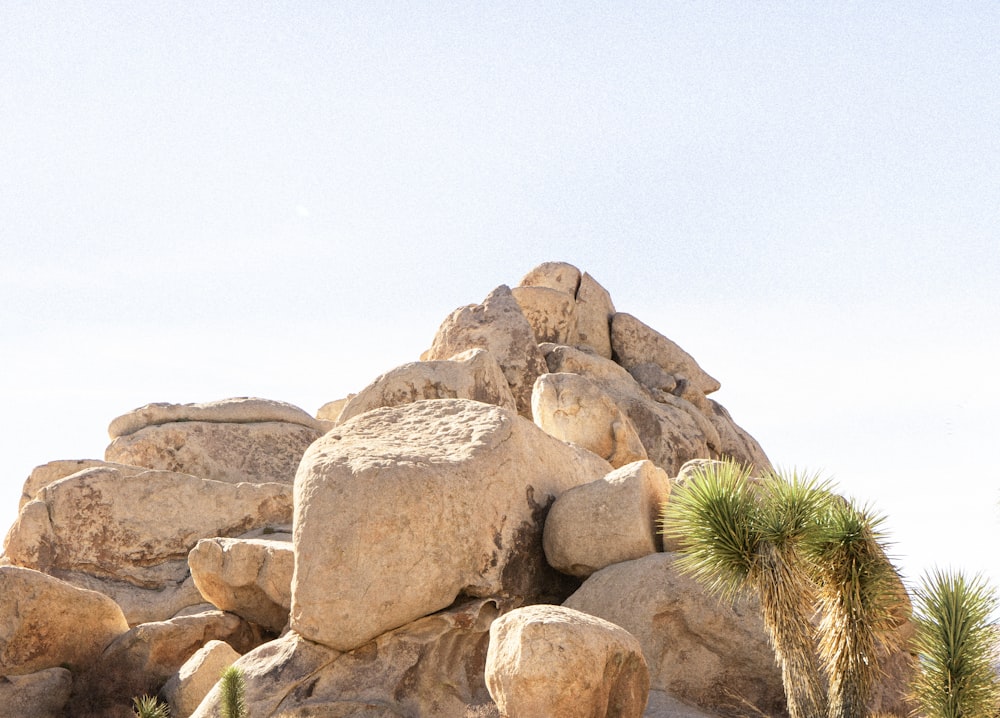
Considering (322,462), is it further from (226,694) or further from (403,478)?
(226,694)

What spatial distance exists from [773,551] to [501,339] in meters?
14.9

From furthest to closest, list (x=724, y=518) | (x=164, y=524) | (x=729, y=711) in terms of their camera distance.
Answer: (x=164, y=524) < (x=729, y=711) < (x=724, y=518)

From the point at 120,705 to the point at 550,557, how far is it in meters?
5.92

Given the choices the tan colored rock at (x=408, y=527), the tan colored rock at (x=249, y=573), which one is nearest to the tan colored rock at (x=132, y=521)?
the tan colored rock at (x=249, y=573)

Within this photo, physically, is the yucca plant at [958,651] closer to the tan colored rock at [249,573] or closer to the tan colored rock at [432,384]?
the tan colored rock at [249,573]

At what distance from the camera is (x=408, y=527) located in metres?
11.6

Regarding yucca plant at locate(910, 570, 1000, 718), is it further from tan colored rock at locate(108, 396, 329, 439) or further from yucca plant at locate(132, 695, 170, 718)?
tan colored rock at locate(108, 396, 329, 439)

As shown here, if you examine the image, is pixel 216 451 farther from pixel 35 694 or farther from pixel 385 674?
pixel 385 674

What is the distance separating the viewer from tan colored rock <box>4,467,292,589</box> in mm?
18984

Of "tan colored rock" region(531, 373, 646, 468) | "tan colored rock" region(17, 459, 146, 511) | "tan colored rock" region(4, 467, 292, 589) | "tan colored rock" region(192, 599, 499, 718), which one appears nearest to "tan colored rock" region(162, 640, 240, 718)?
"tan colored rock" region(192, 599, 499, 718)

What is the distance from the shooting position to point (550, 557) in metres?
13.1

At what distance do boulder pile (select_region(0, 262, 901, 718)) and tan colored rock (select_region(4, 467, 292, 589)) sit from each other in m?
0.05

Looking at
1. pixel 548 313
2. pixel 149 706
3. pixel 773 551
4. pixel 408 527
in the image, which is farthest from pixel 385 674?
pixel 548 313

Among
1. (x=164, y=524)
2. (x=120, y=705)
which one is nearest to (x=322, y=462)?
(x=120, y=705)
